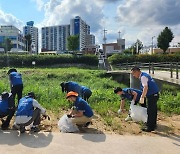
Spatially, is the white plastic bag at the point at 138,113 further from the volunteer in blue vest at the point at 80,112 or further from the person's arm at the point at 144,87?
the volunteer in blue vest at the point at 80,112

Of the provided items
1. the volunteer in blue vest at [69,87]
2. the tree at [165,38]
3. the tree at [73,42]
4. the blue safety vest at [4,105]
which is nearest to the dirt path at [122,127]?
the blue safety vest at [4,105]

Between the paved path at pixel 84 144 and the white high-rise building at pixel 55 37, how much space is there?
140m

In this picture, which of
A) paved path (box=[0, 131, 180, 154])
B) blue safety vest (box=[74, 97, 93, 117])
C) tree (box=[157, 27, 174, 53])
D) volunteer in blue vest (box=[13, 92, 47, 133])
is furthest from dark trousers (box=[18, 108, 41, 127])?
tree (box=[157, 27, 174, 53])

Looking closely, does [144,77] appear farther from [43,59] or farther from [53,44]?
[53,44]

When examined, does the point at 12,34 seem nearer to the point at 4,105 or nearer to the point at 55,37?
the point at 55,37

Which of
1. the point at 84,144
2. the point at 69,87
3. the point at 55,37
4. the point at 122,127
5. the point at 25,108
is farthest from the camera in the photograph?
the point at 55,37

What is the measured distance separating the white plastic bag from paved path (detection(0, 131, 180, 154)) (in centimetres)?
126

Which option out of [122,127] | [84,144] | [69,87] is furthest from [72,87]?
[84,144]

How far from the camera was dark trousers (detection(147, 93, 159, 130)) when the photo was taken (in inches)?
302

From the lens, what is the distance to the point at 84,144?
6.55 meters

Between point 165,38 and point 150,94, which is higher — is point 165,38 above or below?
above

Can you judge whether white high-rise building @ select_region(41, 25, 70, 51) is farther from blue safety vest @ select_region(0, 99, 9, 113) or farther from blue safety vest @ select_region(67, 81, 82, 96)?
blue safety vest @ select_region(0, 99, 9, 113)

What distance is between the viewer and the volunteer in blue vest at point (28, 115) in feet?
23.9

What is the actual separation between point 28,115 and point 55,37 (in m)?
147
